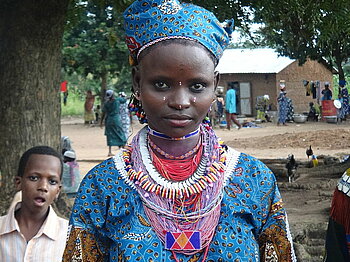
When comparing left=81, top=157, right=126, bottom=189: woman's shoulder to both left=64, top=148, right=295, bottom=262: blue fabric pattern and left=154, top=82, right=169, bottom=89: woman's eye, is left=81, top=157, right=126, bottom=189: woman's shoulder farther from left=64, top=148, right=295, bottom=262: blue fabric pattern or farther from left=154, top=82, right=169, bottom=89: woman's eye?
left=154, top=82, right=169, bottom=89: woman's eye

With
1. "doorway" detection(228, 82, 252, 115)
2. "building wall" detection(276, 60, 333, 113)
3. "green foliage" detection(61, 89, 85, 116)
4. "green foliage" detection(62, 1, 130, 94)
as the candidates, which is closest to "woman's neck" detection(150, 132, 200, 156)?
"green foliage" detection(62, 1, 130, 94)

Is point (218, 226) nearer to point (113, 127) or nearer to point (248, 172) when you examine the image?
point (248, 172)

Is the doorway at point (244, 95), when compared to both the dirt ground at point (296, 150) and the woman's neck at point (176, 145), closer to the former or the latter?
the dirt ground at point (296, 150)

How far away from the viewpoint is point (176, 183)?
2092mm

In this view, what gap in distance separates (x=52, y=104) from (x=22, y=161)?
279cm

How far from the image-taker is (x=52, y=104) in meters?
6.37

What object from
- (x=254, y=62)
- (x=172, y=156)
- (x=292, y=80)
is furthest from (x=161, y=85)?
(x=254, y=62)

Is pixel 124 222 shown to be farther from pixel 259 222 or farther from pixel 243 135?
pixel 243 135

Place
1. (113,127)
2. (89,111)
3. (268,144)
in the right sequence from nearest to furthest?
(113,127), (268,144), (89,111)

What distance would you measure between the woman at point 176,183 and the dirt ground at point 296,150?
10.0 ft

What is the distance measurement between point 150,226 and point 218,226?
0.77ft

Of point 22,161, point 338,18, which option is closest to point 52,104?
point 22,161

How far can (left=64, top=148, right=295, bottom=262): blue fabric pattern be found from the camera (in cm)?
201

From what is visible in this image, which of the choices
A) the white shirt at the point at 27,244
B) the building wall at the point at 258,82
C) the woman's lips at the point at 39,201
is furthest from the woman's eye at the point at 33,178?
the building wall at the point at 258,82
